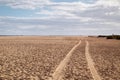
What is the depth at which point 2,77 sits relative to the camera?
47.4 feet

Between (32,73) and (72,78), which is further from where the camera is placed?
(32,73)

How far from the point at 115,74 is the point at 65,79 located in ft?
11.4

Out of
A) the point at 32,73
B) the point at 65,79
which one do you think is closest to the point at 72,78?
the point at 65,79

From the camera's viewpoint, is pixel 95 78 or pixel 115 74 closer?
pixel 95 78

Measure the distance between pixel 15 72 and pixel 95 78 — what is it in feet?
15.0

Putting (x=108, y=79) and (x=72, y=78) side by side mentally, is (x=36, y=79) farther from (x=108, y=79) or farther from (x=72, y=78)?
(x=108, y=79)

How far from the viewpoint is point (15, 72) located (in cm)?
1612

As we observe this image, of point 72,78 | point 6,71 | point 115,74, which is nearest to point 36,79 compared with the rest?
point 72,78

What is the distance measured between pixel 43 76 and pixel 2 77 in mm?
2155

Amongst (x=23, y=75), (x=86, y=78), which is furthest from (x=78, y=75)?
(x=23, y=75)

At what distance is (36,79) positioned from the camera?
46.6 ft

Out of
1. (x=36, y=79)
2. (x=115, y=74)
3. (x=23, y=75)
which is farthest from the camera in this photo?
(x=115, y=74)

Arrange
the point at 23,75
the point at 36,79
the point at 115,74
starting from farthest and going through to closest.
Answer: the point at 115,74 < the point at 23,75 < the point at 36,79

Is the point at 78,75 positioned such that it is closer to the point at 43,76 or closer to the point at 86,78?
the point at 86,78
